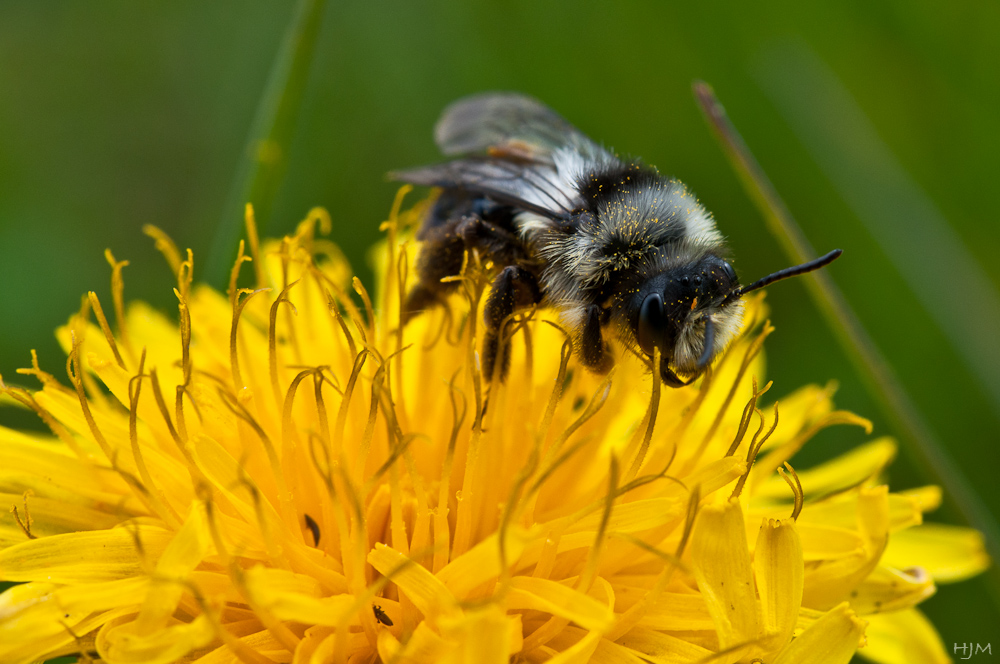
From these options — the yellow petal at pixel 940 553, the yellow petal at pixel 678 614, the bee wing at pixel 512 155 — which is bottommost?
the yellow petal at pixel 940 553

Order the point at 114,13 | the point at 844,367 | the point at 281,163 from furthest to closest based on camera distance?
1. the point at 114,13
2. the point at 844,367
3. the point at 281,163

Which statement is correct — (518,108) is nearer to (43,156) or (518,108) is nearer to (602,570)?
(602,570)

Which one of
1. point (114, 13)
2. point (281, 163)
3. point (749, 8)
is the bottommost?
point (281, 163)

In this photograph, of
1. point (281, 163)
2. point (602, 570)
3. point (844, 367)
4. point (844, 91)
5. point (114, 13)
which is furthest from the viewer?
point (114, 13)

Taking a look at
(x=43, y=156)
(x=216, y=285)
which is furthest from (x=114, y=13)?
(x=216, y=285)

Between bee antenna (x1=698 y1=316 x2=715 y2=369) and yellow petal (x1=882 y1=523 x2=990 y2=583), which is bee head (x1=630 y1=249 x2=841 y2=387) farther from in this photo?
yellow petal (x1=882 y1=523 x2=990 y2=583)

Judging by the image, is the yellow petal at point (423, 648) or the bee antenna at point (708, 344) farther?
the bee antenna at point (708, 344)

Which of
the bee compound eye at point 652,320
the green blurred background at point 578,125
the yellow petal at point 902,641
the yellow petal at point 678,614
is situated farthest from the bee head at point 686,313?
the green blurred background at point 578,125

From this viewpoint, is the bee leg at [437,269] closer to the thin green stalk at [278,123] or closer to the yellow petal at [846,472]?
the thin green stalk at [278,123]
